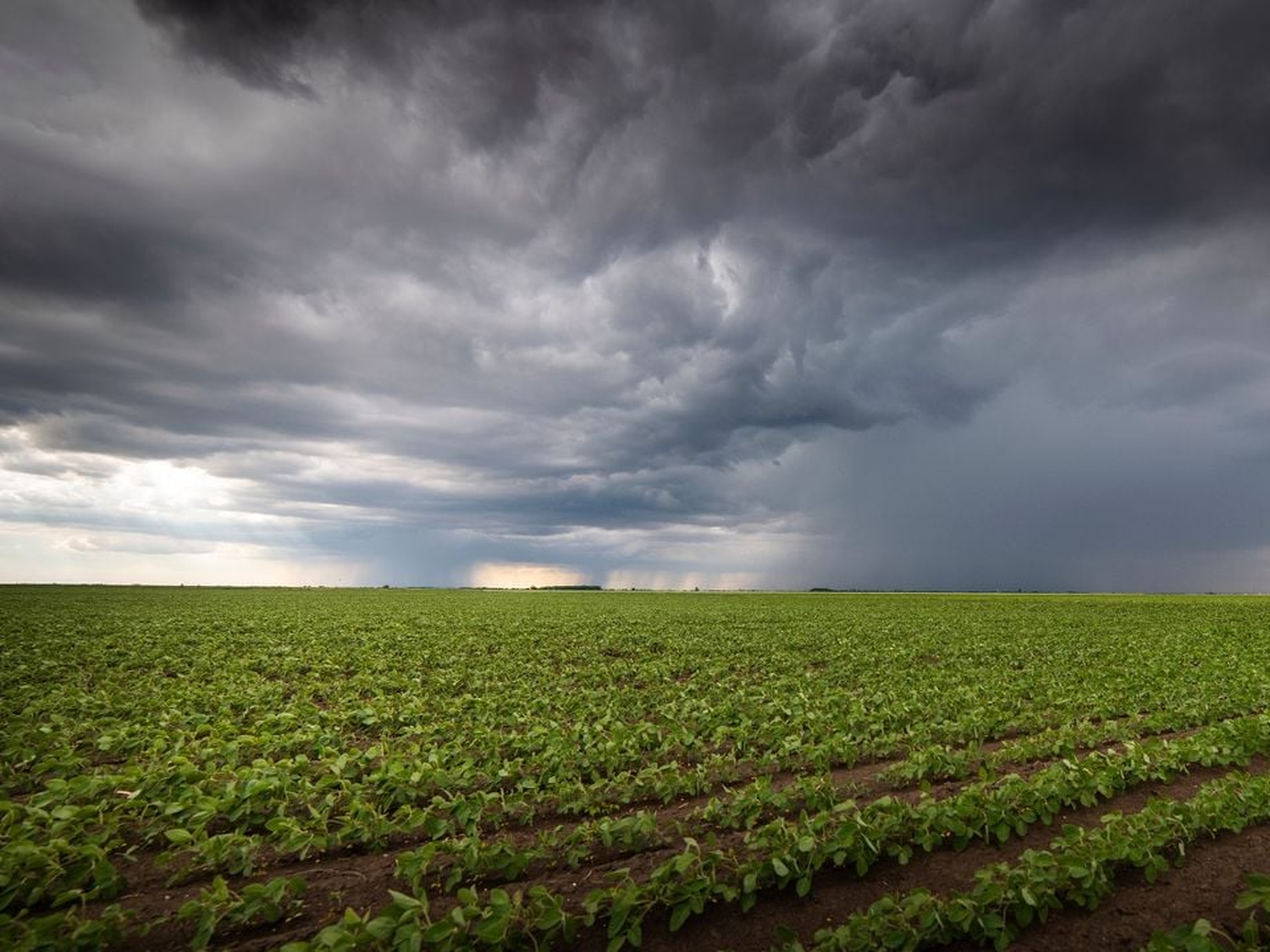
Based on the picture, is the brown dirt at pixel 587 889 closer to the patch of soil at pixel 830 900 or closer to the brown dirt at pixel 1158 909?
the patch of soil at pixel 830 900

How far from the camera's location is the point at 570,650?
92.4 ft

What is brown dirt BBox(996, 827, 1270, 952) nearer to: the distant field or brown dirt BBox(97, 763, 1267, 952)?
the distant field

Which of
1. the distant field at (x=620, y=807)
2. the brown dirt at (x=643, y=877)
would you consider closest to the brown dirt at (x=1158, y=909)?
the distant field at (x=620, y=807)

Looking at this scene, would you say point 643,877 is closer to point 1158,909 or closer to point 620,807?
point 620,807

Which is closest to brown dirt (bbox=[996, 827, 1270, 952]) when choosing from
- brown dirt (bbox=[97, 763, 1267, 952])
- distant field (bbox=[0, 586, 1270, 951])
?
distant field (bbox=[0, 586, 1270, 951])

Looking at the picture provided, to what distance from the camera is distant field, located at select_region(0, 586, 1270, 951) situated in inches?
231

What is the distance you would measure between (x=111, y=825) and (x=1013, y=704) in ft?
62.6

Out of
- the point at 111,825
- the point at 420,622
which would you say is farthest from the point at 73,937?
the point at 420,622

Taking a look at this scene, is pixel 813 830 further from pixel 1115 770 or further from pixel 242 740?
pixel 242 740

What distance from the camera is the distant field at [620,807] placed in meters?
5.88

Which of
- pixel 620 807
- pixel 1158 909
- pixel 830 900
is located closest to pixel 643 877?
pixel 830 900

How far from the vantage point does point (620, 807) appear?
943 cm

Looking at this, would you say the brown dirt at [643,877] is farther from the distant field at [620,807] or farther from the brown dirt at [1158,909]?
the brown dirt at [1158,909]

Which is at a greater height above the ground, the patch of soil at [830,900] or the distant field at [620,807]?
the distant field at [620,807]
